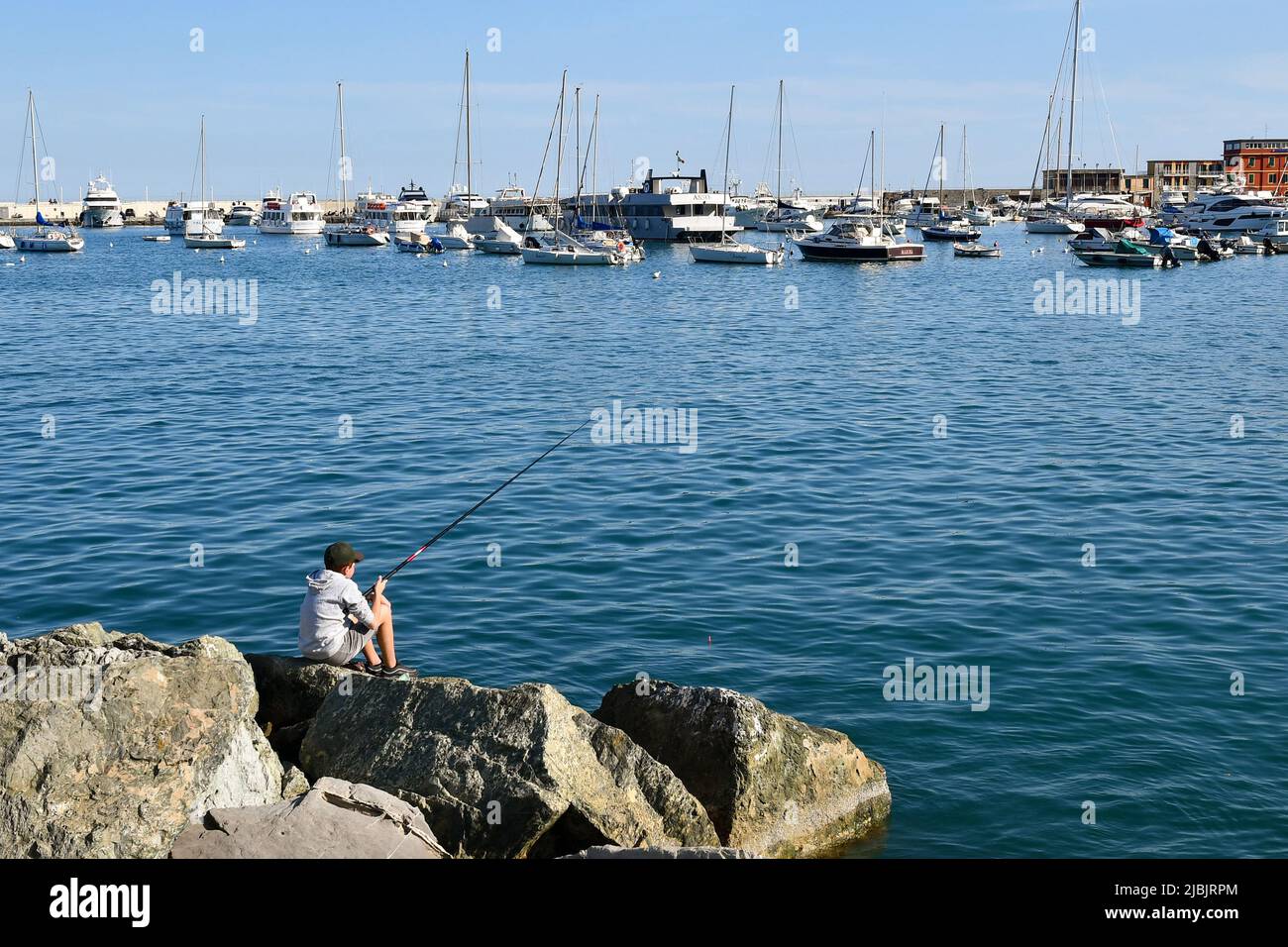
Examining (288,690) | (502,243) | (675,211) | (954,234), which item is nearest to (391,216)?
(675,211)

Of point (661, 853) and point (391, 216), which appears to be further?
point (391, 216)

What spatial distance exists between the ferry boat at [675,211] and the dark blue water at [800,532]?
8183cm

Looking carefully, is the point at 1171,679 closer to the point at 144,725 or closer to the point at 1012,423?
the point at 144,725

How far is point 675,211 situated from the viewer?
12450 cm

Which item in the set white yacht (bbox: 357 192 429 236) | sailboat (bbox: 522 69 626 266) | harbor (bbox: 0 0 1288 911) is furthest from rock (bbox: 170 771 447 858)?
white yacht (bbox: 357 192 429 236)

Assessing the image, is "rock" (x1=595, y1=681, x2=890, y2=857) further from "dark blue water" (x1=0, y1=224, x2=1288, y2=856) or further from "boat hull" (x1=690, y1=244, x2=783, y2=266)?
"boat hull" (x1=690, y1=244, x2=783, y2=266)

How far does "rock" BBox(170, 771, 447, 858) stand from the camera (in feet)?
25.9

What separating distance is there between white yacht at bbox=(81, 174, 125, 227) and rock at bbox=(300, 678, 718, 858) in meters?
176

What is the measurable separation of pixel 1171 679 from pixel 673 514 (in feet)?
27.8

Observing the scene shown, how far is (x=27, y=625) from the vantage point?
14.9 m

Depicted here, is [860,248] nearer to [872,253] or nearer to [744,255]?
[872,253]

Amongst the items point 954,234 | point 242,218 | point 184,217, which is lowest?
point 954,234

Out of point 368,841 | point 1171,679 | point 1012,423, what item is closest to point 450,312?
point 1012,423

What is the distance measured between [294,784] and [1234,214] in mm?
121650
